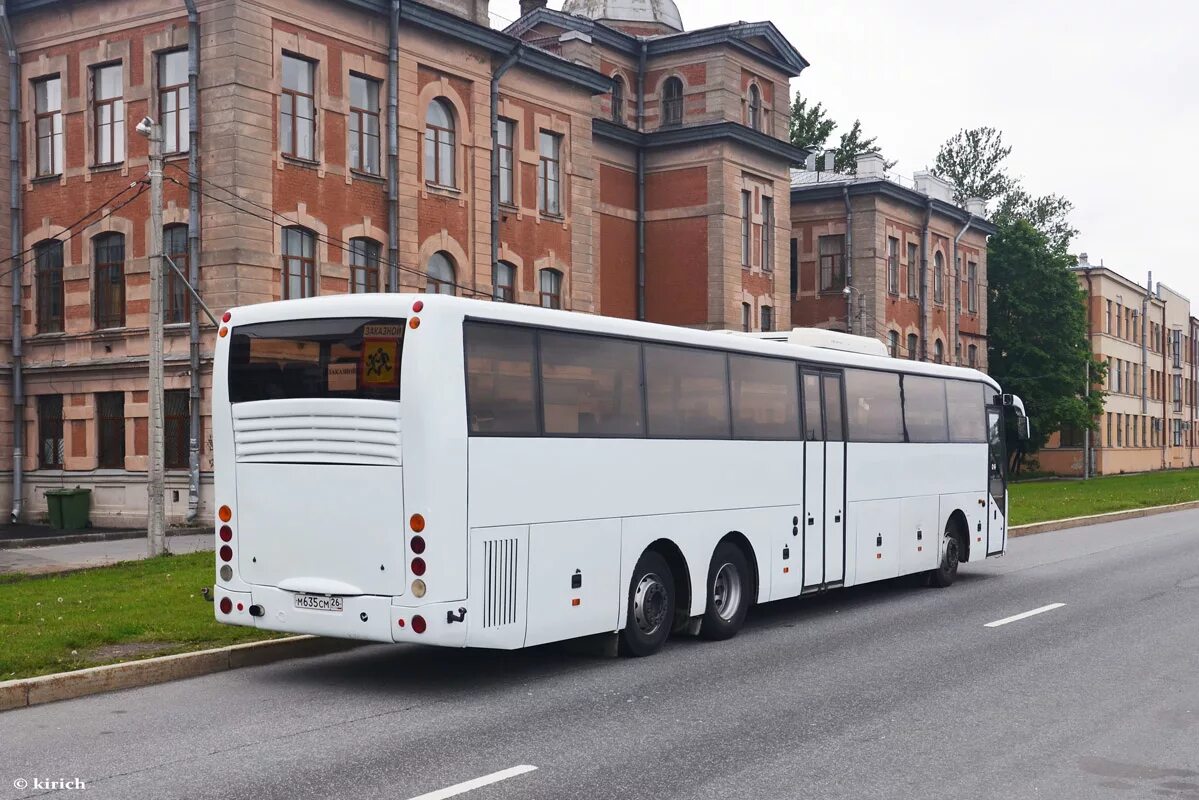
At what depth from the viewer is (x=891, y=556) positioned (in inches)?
661

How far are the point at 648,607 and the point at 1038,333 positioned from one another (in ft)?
192

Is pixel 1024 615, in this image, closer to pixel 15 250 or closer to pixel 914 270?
pixel 15 250

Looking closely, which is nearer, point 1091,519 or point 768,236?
point 1091,519

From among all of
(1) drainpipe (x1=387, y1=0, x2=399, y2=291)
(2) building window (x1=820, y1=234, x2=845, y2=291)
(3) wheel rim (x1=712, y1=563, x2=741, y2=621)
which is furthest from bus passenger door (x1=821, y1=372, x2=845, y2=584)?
(2) building window (x1=820, y1=234, x2=845, y2=291)

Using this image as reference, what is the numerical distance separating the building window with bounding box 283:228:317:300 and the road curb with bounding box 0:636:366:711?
56.9ft

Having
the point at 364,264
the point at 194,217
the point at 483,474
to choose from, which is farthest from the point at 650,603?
the point at 364,264

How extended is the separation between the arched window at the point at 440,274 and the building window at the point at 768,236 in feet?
55.0

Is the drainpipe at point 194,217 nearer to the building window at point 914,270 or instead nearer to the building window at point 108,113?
the building window at point 108,113

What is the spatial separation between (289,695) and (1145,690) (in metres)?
6.37

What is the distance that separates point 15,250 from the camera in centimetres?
3092

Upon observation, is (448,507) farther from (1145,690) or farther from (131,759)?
(1145,690)

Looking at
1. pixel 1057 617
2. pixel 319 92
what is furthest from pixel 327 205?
pixel 1057 617

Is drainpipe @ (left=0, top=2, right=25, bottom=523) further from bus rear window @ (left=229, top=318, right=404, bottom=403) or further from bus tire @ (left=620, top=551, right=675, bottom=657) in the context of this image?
bus tire @ (left=620, top=551, right=675, bottom=657)

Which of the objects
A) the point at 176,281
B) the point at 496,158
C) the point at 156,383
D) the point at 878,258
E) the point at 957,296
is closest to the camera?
the point at 156,383
